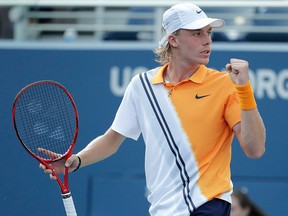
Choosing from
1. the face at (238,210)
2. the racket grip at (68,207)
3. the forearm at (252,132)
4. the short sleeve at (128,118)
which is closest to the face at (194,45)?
the short sleeve at (128,118)

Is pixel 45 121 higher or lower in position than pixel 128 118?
lower

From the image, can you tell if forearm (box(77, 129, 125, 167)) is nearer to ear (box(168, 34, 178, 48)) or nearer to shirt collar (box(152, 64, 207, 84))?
shirt collar (box(152, 64, 207, 84))

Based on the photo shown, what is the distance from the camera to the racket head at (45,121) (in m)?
5.03

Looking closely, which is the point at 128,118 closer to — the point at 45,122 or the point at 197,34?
the point at 197,34

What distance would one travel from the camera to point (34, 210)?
6820mm

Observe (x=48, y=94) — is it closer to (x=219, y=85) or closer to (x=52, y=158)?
(x=52, y=158)

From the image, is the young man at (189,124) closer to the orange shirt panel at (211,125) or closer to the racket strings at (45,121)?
the orange shirt panel at (211,125)

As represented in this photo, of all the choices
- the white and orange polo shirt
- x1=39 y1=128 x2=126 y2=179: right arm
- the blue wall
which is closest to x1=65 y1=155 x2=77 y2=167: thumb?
x1=39 y1=128 x2=126 y2=179: right arm

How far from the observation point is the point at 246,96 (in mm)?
3936

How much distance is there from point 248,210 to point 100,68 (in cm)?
220

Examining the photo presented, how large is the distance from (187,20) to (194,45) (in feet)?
0.42

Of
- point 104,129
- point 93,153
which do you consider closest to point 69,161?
point 93,153

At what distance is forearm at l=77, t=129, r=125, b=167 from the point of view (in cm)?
454

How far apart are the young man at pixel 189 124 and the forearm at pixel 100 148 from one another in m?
0.11
